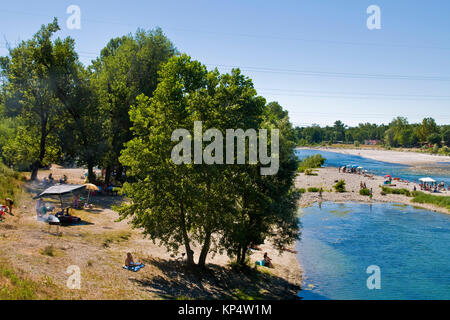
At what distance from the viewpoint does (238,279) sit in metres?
24.6

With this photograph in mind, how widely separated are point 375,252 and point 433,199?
107 ft

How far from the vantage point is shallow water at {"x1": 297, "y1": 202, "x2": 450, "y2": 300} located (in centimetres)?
2771

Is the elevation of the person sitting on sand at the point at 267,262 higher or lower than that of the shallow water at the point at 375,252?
higher

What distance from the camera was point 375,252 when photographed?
3650cm

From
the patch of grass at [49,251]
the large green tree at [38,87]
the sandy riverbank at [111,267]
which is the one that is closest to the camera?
the sandy riverbank at [111,267]

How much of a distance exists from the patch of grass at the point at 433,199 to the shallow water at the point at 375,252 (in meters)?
4.97

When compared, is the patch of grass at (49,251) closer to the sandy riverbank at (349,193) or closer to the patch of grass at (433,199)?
the sandy riverbank at (349,193)

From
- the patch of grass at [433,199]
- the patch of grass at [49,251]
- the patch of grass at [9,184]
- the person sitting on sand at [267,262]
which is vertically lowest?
the person sitting on sand at [267,262]

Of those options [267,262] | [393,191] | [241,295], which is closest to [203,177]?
[241,295]

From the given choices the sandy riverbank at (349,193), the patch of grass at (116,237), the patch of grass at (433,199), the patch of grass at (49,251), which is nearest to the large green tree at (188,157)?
the patch of grass at (49,251)

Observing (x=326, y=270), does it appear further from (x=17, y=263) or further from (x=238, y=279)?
(x=17, y=263)

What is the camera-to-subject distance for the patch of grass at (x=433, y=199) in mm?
58188

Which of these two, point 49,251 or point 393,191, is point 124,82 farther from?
point 393,191

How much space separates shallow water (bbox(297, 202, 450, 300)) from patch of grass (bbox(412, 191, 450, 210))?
4.97 meters
